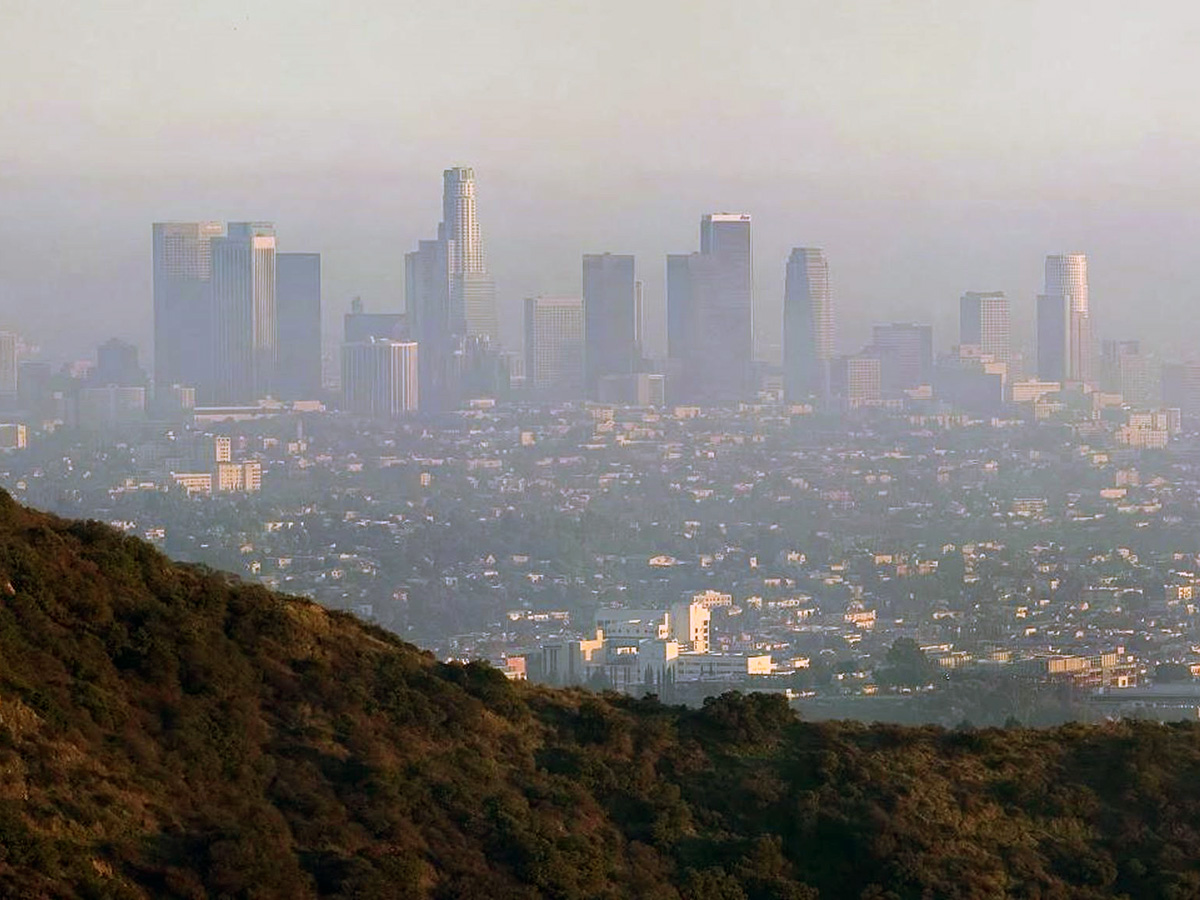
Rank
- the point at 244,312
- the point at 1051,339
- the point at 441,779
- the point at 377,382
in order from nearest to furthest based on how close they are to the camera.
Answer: the point at 441,779 → the point at 377,382 → the point at 244,312 → the point at 1051,339

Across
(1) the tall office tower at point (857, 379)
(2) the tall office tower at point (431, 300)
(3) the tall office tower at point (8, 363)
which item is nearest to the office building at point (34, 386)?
(3) the tall office tower at point (8, 363)

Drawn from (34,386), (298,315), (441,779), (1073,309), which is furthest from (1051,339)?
(441,779)

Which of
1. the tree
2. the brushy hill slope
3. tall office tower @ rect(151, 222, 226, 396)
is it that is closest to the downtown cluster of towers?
tall office tower @ rect(151, 222, 226, 396)

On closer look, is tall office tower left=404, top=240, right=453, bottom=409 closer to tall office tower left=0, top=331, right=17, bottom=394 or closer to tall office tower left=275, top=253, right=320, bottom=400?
tall office tower left=275, top=253, right=320, bottom=400

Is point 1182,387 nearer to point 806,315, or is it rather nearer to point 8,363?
point 806,315

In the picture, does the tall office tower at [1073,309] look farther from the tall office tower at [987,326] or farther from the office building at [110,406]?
the office building at [110,406]
